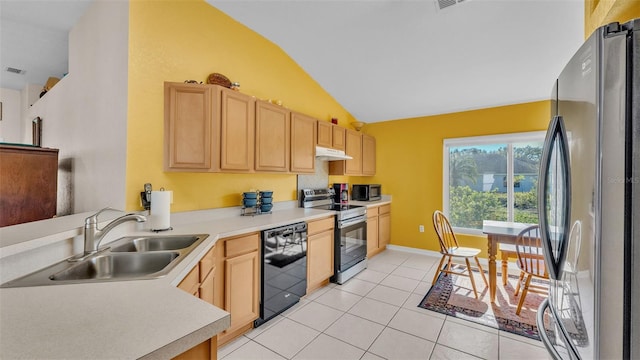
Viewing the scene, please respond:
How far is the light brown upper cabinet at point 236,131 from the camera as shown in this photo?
7.62ft

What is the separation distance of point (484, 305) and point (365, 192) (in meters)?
2.33

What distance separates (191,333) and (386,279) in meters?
3.05

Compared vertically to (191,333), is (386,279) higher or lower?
lower

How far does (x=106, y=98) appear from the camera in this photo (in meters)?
2.17

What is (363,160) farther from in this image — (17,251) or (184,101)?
(17,251)

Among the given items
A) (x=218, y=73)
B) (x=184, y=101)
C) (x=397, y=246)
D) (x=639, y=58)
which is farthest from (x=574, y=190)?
(x=397, y=246)

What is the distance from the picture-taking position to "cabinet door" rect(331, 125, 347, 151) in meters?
3.90

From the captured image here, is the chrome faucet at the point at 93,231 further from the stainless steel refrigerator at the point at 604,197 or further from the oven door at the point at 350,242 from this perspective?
the oven door at the point at 350,242

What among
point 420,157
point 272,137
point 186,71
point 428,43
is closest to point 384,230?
point 420,157

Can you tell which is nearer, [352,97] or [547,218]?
[547,218]

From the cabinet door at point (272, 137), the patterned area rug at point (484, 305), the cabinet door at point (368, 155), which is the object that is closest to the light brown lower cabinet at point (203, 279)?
the cabinet door at point (272, 137)

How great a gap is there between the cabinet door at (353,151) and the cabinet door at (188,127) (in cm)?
241

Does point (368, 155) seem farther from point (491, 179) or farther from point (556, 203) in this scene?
point (556, 203)

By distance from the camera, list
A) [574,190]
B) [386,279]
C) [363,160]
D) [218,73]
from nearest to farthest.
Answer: [574,190]
[218,73]
[386,279]
[363,160]
